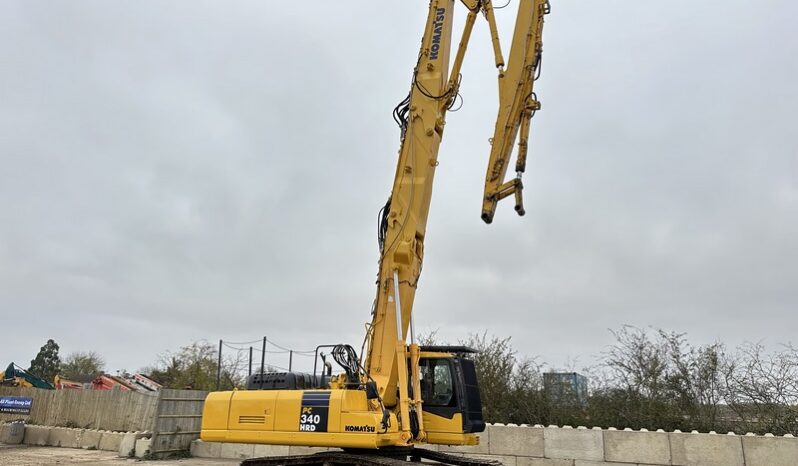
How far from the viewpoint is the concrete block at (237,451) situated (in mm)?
14227

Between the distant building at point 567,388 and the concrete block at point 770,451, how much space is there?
4.02 meters

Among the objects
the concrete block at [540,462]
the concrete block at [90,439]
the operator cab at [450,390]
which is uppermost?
the operator cab at [450,390]

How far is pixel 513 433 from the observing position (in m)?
12.2

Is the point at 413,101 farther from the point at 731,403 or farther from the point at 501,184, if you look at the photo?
the point at 731,403

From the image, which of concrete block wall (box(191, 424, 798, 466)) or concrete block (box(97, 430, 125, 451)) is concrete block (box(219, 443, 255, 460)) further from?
concrete block wall (box(191, 424, 798, 466))

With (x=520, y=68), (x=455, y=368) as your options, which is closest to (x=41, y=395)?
(x=455, y=368)

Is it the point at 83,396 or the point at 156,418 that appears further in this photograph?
the point at 83,396

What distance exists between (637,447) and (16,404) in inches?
827

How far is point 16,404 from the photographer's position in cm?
2047

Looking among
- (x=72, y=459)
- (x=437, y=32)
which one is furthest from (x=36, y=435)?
(x=437, y=32)

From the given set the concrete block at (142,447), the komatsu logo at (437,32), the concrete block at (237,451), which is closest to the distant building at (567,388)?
the concrete block at (237,451)

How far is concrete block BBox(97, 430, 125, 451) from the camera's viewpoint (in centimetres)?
1644

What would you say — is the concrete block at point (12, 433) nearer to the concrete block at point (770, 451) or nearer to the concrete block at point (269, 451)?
the concrete block at point (269, 451)

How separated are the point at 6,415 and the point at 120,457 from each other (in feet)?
30.3
